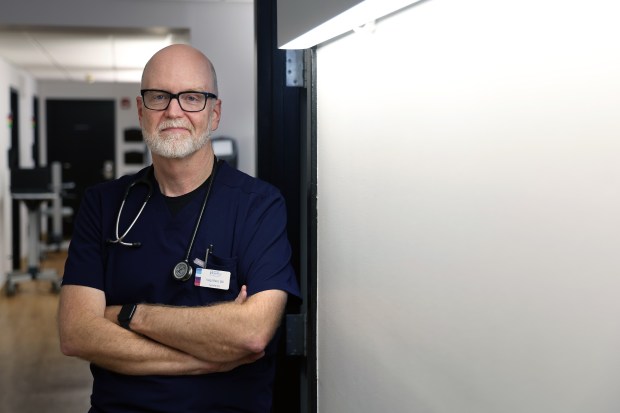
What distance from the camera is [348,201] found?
144 centimetres

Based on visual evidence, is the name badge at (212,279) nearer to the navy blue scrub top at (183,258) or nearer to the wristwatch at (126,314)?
the navy blue scrub top at (183,258)

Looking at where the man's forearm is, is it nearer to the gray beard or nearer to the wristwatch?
the wristwatch

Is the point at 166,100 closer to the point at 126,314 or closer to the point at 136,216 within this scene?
the point at 136,216

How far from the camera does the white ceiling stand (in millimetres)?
5859

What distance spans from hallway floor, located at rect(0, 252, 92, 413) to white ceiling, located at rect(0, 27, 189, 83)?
233 centimetres

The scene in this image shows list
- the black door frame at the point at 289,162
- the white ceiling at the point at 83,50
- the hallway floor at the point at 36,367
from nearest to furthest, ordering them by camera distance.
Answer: the black door frame at the point at 289,162
the hallway floor at the point at 36,367
the white ceiling at the point at 83,50

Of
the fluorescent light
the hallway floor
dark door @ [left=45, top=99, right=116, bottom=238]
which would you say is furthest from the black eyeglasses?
dark door @ [left=45, top=99, right=116, bottom=238]

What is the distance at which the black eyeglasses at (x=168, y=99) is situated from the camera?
1.71m

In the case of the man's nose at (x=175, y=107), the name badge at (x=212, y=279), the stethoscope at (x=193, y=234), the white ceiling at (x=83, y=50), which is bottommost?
the name badge at (x=212, y=279)

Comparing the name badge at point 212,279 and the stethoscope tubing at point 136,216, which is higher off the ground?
the stethoscope tubing at point 136,216

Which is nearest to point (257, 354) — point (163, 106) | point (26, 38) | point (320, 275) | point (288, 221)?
point (320, 275)

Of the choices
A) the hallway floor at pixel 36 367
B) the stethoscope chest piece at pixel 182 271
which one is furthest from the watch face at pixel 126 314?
the hallway floor at pixel 36 367

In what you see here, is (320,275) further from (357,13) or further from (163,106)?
(357,13)

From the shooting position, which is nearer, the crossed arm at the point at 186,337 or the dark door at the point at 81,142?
the crossed arm at the point at 186,337
